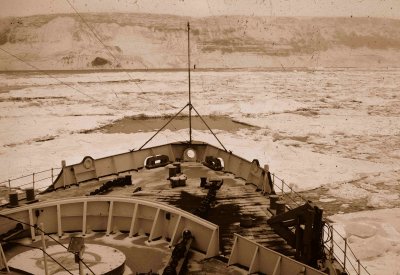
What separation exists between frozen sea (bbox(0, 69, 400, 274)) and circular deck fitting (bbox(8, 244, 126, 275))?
7.36 m

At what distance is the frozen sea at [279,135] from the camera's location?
1765cm

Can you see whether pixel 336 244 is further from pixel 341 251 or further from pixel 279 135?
pixel 279 135

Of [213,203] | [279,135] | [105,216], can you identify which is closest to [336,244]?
[213,203]

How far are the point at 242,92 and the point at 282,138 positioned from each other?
30420 mm

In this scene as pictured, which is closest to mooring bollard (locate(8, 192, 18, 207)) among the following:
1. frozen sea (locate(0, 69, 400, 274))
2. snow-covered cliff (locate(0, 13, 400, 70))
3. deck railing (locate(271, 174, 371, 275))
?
deck railing (locate(271, 174, 371, 275))

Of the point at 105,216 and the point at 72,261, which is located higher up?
the point at 105,216

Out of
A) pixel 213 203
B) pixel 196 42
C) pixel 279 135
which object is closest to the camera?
pixel 213 203

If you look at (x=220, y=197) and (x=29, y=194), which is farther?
(x=220, y=197)

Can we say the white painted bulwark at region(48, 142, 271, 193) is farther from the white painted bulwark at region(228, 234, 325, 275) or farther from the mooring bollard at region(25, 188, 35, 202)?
the white painted bulwark at region(228, 234, 325, 275)

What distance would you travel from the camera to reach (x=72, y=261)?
8680mm

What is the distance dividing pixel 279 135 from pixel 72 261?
24.9m

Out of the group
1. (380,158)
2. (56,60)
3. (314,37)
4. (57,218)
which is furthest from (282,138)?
(314,37)

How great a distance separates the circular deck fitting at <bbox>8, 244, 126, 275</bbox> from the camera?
8.40 metres

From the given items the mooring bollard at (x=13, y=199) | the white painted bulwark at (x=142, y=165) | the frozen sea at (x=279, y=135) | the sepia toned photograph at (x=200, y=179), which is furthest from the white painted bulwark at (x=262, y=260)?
the mooring bollard at (x=13, y=199)
